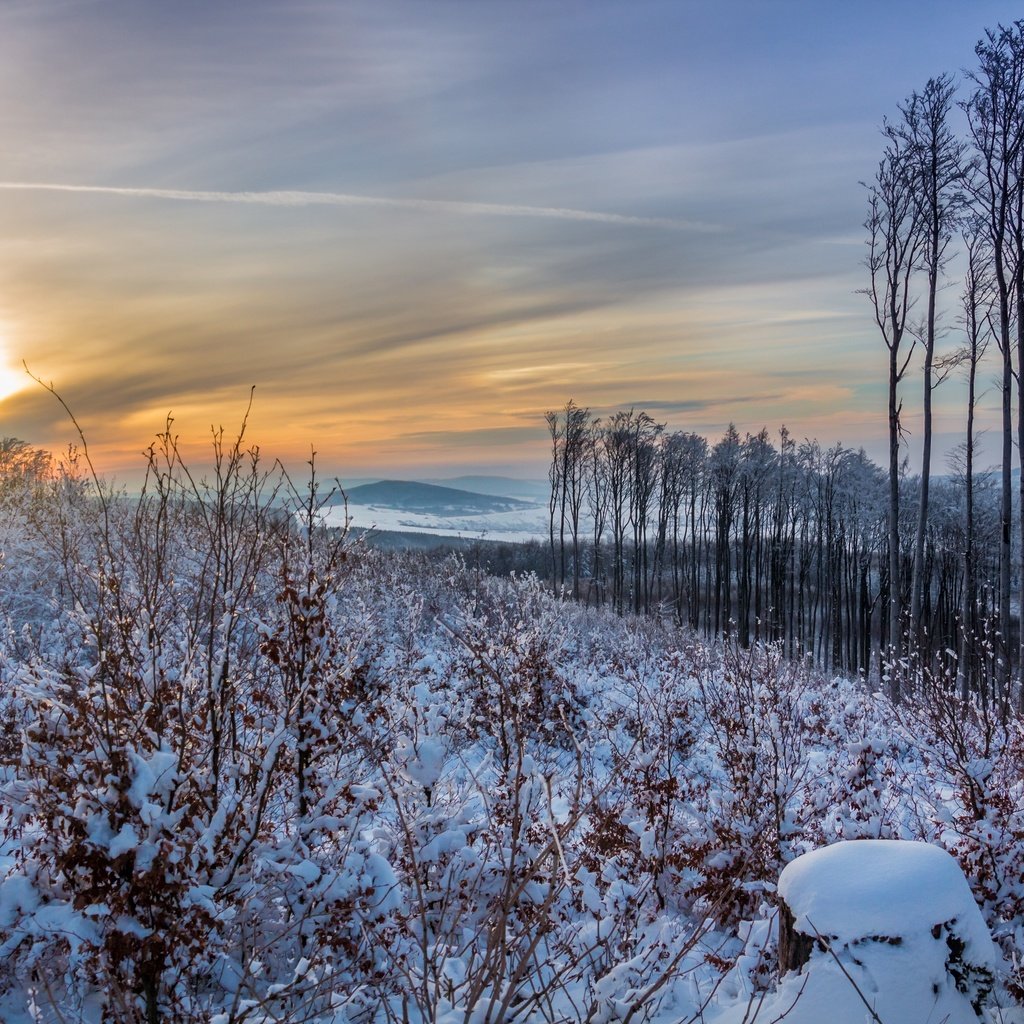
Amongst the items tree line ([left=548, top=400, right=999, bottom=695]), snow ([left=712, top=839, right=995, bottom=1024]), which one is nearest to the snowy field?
snow ([left=712, top=839, right=995, bottom=1024])

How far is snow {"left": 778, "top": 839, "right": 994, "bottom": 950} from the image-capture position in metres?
3.98

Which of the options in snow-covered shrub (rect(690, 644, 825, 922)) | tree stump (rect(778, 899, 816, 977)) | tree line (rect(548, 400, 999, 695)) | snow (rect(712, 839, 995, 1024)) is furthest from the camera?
tree line (rect(548, 400, 999, 695))

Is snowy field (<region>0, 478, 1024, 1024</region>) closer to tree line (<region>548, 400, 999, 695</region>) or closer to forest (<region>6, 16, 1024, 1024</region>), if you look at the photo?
forest (<region>6, 16, 1024, 1024</region>)

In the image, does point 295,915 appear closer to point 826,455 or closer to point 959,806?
point 959,806

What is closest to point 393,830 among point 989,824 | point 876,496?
point 989,824

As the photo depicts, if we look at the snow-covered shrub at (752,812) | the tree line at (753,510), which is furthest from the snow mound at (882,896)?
the tree line at (753,510)

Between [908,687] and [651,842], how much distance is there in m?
11.7

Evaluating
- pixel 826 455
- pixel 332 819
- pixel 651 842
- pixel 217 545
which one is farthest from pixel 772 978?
pixel 826 455

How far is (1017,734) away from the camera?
23.2ft

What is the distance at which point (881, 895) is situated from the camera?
4027 millimetres

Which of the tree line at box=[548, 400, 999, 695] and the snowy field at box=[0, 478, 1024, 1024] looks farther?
the tree line at box=[548, 400, 999, 695]

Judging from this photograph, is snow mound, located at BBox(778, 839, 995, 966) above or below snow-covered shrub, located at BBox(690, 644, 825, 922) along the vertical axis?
above

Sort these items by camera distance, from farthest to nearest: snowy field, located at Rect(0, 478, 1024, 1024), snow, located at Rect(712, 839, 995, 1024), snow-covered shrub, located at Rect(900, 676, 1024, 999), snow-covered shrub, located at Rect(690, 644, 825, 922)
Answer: snow-covered shrub, located at Rect(690, 644, 825, 922)
snow-covered shrub, located at Rect(900, 676, 1024, 999)
snow, located at Rect(712, 839, 995, 1024)
snowy field, located at Rect(0, 478, 1024, 1024)

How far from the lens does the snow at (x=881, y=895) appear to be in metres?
3.98
